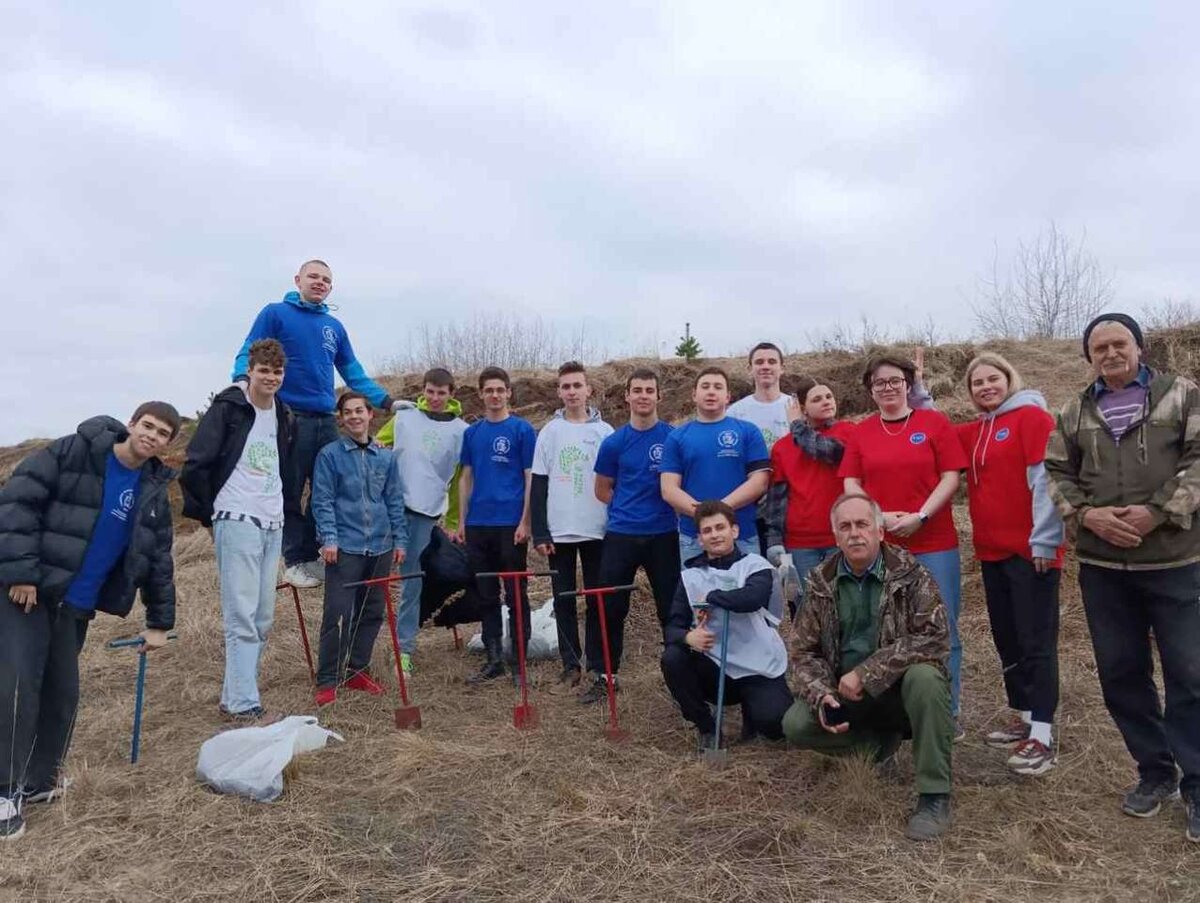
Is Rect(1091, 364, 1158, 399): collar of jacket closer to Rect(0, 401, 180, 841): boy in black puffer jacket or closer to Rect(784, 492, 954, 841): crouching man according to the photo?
Rect(784, 492, 954, 841): crouching man

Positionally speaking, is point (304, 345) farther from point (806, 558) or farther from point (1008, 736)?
point (1008, 736)

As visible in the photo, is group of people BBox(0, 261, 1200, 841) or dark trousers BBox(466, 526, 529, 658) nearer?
group of people BBox(0, 261, 1200, 841)

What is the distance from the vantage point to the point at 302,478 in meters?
5.71

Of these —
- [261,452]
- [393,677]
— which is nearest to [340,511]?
[261,452]

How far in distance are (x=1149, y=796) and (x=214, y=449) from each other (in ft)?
15.8

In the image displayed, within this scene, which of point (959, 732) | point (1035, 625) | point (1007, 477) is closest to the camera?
point (1035, 625)

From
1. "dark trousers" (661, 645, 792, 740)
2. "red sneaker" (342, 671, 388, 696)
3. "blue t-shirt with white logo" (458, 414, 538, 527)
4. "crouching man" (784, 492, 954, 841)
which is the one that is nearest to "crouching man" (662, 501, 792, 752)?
"dark trousers" (661, 645, 792, 740)

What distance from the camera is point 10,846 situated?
3.75 metres

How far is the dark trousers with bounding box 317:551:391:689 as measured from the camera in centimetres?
563

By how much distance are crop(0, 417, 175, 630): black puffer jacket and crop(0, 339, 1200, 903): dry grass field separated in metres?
0.94

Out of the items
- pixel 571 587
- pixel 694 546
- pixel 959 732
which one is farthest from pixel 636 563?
pixel 959 732

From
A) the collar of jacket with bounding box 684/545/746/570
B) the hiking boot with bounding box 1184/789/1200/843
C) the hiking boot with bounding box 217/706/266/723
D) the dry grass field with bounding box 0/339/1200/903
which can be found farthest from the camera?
the hiking boot with bounding box 217/706/266/723

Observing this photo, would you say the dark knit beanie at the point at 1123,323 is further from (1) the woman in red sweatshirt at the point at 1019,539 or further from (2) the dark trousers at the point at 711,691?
(2) the dark trousers at the point at 711,691

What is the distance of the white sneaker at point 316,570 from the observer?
18.9 feet
